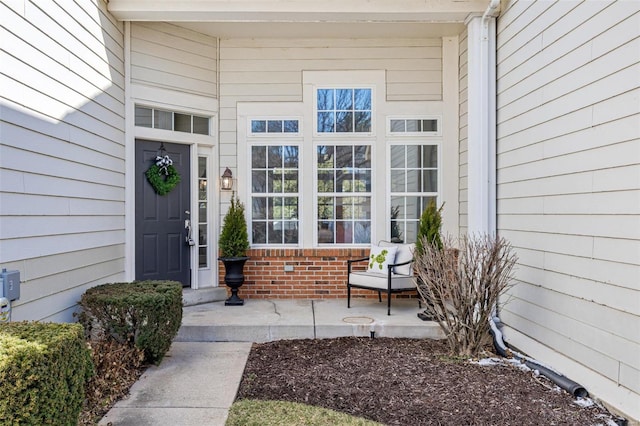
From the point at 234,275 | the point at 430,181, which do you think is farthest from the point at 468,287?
the point at 234,275

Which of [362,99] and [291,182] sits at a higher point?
[362,99]

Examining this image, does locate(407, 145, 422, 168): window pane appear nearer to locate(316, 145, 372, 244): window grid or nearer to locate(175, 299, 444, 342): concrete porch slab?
locate(316, 145, 372, 244): window grid

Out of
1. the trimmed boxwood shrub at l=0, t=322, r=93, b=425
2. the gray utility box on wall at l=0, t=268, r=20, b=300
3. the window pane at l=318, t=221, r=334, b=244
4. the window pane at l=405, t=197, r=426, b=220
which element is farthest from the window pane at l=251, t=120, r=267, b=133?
the trimmed boxwood shrub at l=0, t=322, r=93, b=425

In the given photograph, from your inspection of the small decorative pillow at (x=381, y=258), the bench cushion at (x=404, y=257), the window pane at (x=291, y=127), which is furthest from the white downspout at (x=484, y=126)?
the window pane at (x=291, y=127)

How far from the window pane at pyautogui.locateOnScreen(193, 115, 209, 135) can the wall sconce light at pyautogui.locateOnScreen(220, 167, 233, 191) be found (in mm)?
566

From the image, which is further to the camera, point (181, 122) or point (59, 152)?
point (181, 122)

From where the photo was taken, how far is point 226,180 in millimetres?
5828

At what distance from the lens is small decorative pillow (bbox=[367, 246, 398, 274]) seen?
538cm

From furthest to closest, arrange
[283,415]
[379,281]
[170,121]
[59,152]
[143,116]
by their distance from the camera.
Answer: [170,121] < [143,116] < [379,281] < [59,152] < [283,415]

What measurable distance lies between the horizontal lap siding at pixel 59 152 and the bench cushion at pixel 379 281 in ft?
8.69

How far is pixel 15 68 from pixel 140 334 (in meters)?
2.08

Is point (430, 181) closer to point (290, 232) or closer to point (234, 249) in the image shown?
point (290, 232)

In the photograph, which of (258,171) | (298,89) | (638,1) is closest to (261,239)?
(258,171)

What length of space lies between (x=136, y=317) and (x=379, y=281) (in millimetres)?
2671
